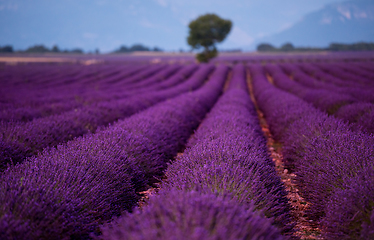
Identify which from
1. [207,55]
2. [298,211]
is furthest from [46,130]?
[207,55]

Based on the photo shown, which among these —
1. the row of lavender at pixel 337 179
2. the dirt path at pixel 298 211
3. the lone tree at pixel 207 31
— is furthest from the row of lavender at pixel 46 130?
the lone tree at pixel 207 31

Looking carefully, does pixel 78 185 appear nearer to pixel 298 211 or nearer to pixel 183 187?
pixel 183 187

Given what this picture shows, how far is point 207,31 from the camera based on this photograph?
33.9 metres

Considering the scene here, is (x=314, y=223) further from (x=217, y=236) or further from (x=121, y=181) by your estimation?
(x=121, y=181)

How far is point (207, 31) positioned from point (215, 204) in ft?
116

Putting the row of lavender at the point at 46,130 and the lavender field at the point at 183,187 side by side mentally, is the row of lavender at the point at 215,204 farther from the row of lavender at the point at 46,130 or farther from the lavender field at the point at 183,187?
the row of lavender at the point at 46,130

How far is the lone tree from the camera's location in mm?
33844

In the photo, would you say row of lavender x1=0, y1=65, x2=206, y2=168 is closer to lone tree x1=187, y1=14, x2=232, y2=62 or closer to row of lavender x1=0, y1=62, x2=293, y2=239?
row of lavender x1=0, y1=62, x2=293, y2=239

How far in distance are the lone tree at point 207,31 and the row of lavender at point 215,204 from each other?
33443 mm

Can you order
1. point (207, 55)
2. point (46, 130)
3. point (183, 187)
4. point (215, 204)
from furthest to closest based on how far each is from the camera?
1. point (207, 55)
2. point (46, 130)
3. point (183, 187)
4. point (215, 204)

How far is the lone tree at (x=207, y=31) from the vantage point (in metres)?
33.8

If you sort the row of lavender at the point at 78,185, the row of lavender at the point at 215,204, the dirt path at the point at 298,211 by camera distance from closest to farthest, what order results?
the row of lavender at the point at 215,204
the row of lavender at the point at 78,185
the dirt path at the point at 298,211

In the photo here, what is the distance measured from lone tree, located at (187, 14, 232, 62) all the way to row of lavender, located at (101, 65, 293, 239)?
110 feet

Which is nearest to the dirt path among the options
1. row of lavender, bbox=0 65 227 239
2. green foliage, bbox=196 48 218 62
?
row of lavender, bbox=0 65 227 239
